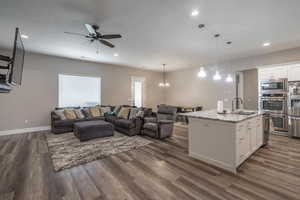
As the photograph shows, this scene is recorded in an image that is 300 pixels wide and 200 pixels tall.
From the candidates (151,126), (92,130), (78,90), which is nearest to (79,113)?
(78,90)

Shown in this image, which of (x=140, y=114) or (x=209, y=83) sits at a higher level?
(x=209, y=83)

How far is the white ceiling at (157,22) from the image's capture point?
7.92 feet

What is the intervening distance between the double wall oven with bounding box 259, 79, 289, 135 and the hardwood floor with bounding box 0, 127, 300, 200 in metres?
1.72

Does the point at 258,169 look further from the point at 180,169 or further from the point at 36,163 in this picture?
the point at 36,163

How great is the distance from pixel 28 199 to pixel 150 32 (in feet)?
12.5

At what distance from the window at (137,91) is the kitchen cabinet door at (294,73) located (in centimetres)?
640

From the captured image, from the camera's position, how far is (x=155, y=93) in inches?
356

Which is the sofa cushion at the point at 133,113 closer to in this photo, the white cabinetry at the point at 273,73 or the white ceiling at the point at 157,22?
the white ceiling at the point at 157,22

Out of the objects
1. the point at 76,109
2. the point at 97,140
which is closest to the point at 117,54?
the point at 76,109

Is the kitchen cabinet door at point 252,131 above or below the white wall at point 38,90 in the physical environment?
below

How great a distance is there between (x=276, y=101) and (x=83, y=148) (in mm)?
6401

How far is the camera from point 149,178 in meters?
2.32

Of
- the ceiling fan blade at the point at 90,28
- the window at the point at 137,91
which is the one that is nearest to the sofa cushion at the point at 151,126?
the ceiling fan blade at the point at 90,28

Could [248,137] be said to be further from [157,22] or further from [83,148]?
[83,148]
